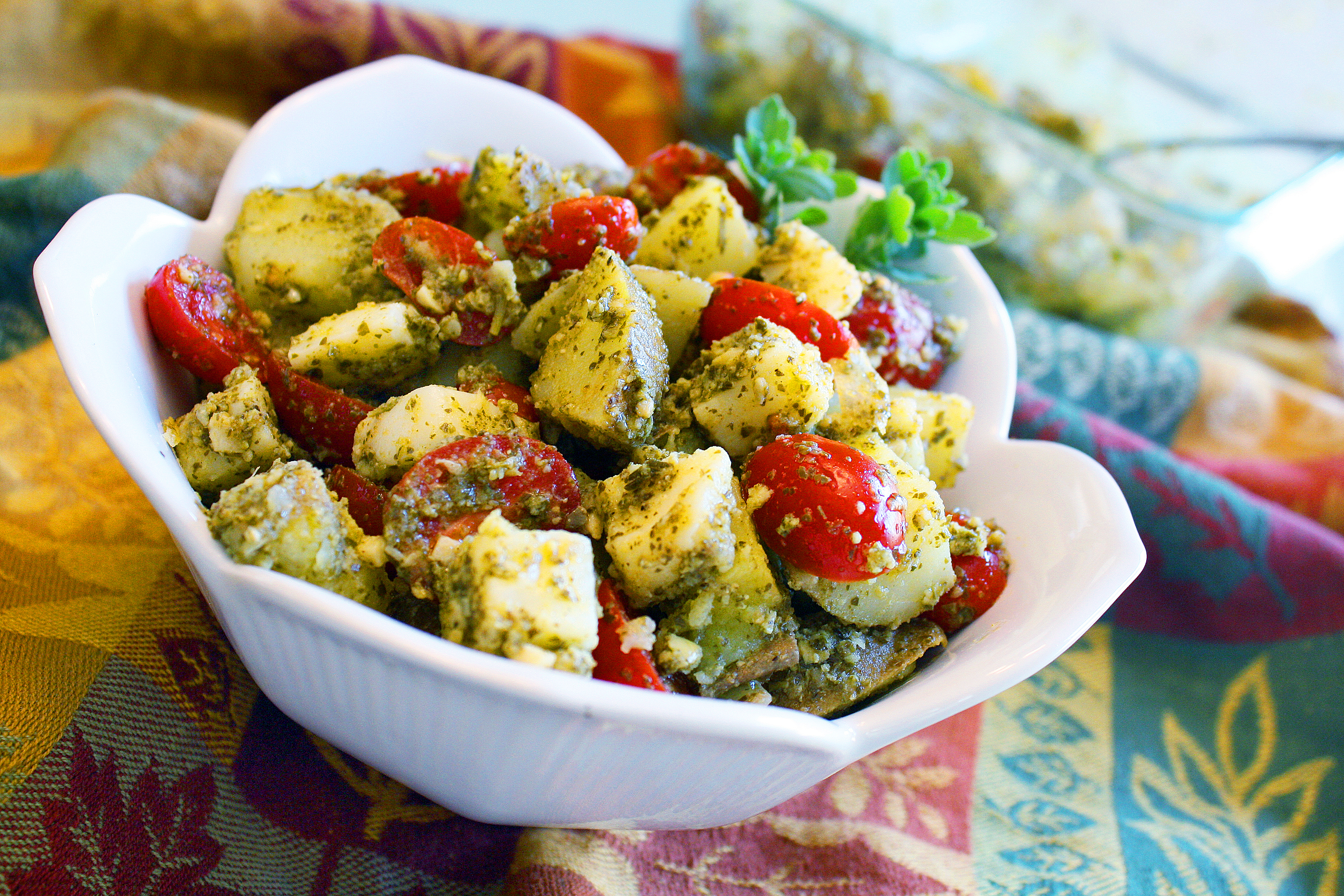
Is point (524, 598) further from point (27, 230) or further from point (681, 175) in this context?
point (27, 230)

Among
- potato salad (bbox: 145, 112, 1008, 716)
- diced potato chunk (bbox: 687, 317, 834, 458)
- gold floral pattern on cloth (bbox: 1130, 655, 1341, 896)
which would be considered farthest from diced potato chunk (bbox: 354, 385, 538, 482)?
gold floral pattern on cloth (bbox: 1130, 655, 1341, 896)

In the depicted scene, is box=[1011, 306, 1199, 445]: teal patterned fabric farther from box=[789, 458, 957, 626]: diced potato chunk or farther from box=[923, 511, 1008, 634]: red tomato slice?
box=[789, 458, 957, 626]: diced potato chunk

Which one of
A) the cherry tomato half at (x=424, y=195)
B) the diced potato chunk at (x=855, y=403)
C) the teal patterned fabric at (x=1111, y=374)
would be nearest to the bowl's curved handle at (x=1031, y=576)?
the diced potato chunk at (x=855, y=403)

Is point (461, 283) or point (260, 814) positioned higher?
point (461, 283)

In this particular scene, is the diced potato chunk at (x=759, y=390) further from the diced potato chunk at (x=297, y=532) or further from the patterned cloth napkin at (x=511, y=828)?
the patterned cloth napkin at (x=511, y=828)

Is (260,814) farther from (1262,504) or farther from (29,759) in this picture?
(1262,504)

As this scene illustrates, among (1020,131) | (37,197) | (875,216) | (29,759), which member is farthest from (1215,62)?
(29,759)
